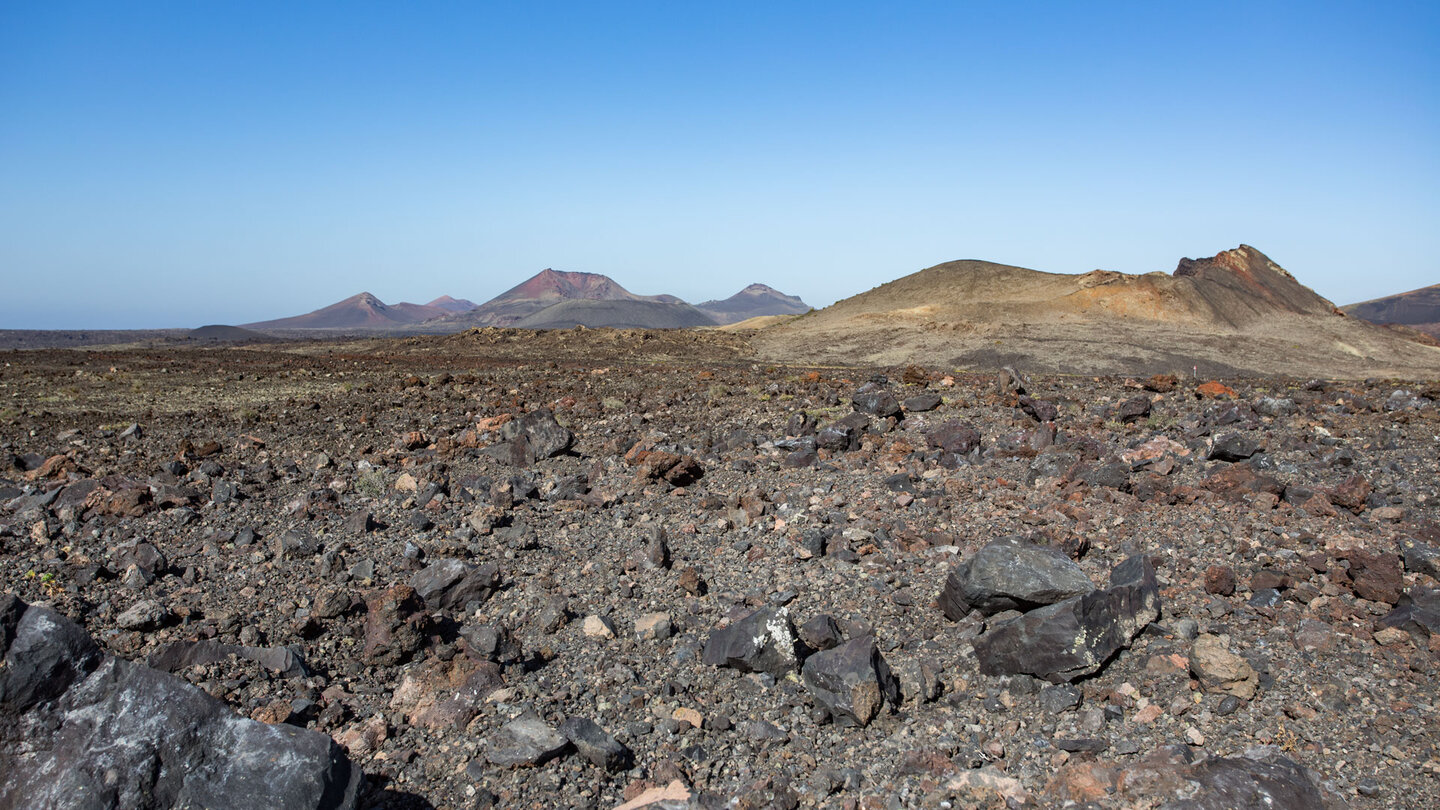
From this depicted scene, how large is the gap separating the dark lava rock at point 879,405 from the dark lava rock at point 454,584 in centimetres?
576

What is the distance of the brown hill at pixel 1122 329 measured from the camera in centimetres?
2745

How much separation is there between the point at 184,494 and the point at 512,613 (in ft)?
13.7

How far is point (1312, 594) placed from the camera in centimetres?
486

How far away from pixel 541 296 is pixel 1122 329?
157m

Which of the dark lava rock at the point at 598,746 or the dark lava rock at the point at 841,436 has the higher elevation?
the dark lava rock at the point at 841,436

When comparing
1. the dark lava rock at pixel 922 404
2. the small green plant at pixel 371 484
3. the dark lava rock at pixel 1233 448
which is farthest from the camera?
the dark lava rock at pixel 922 404

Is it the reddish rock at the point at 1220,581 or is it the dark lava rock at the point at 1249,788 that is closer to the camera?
the dark lava rock at the point at 1249,788

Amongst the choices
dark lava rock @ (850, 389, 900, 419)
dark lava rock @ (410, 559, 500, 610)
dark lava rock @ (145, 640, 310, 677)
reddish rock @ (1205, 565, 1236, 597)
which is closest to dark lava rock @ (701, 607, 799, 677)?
dark lava rock @ (410, 559, 500, 610)

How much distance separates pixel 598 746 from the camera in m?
3.71

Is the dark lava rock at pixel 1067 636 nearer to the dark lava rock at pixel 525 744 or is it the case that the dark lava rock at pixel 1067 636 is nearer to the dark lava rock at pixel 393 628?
the dark lava rock at pixel 525 744

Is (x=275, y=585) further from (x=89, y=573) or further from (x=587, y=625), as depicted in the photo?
(x=587, y=625)

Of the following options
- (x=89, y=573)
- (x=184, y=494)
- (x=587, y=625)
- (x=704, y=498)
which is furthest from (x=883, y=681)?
(x=184, y=494)

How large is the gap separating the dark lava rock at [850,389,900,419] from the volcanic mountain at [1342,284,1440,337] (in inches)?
3383

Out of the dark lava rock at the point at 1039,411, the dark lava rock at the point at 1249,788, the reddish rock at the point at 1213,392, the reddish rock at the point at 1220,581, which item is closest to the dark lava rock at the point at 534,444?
the dark lava rock at the point at 1039,411
